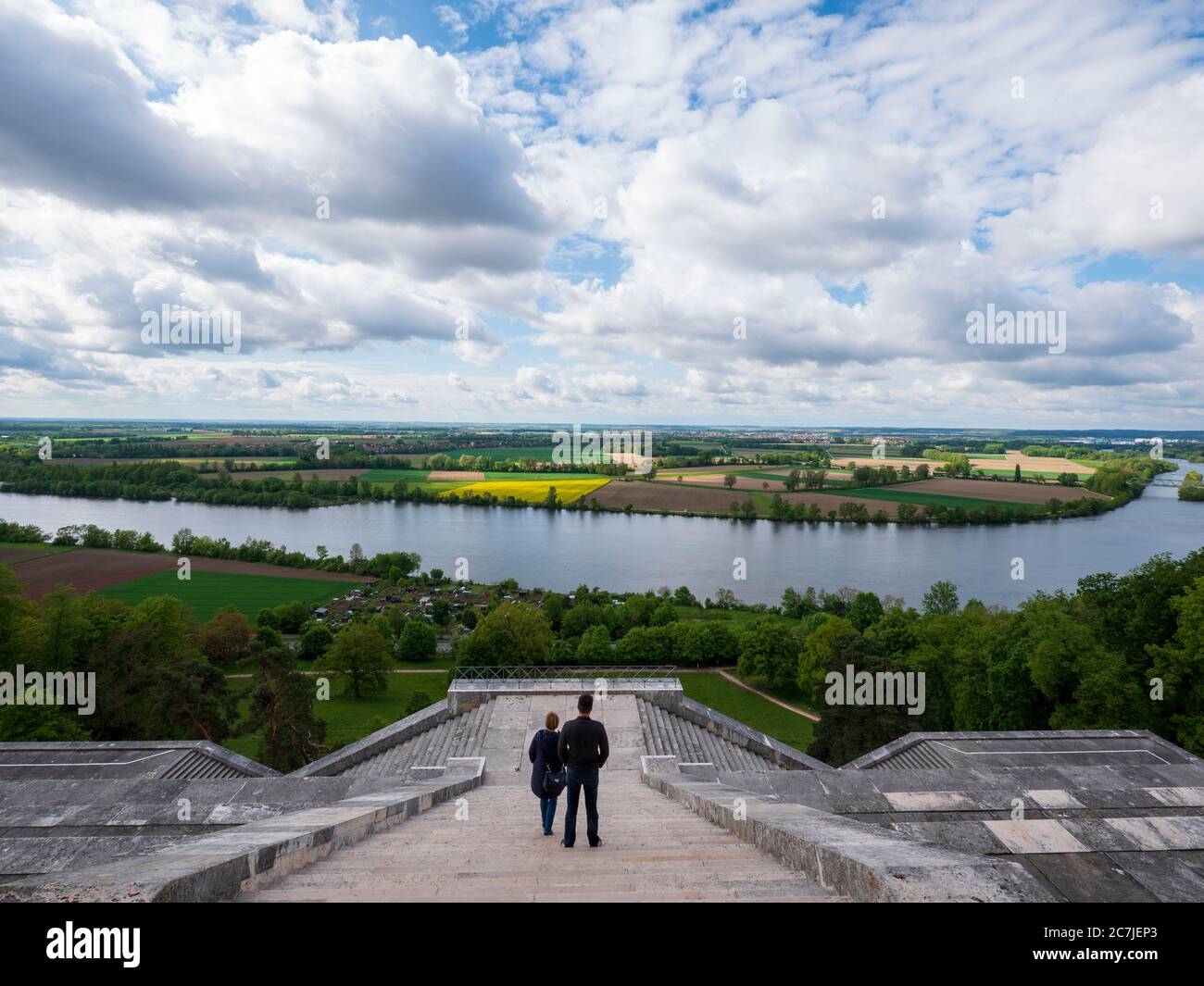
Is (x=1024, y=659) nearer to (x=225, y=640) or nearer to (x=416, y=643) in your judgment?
(x=416, y=643)

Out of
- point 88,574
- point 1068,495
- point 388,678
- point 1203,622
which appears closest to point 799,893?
point 1203,622

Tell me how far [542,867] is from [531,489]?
3542 inches

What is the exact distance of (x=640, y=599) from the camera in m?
37.7

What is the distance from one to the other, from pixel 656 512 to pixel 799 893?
77905 mm

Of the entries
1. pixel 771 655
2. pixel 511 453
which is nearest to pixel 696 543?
pixel 771 655

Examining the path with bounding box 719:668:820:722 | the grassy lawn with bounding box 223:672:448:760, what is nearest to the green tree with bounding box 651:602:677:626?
the path with bounding box 719:668:820:722

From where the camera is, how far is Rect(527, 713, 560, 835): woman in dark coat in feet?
17.2

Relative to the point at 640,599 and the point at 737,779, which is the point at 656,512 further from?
the point at 737,779

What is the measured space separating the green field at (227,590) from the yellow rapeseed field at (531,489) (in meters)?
41.2

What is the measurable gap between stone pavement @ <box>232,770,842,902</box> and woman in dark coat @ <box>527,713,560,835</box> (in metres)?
0.20

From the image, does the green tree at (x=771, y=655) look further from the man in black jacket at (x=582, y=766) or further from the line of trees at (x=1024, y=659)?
the man in black jacket at (x=582, y=766)

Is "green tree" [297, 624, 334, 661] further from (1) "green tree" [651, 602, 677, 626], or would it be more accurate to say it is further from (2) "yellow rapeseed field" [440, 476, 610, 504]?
(2) "yellow rapeseed field" [440, 476, 610, 504]

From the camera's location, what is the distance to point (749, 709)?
26438 mm

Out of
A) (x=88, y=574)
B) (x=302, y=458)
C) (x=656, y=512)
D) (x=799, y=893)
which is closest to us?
(x=799, y=893)
